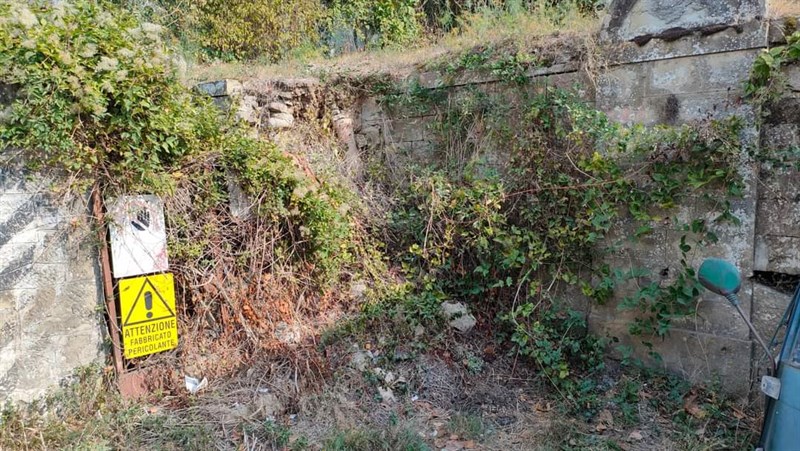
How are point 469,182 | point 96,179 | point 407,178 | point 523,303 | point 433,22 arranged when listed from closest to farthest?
point 96,179 → point 523,303 → point 469,182 → point 407,178 → point 433,22

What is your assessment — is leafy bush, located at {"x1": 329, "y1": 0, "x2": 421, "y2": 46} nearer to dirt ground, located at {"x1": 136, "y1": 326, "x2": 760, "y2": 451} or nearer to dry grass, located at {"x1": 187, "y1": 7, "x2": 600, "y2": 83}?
dry grass, located at {"x1": 187, "y1": 7, "x2": 600, "y2": 83}

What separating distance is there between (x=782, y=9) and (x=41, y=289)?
228 inches

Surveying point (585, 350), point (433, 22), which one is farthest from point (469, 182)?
point (433, 22)

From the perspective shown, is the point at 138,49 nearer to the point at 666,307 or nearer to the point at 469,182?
the point at 469,182

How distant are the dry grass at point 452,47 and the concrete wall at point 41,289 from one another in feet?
6.35

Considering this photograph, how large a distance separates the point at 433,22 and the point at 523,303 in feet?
22.8

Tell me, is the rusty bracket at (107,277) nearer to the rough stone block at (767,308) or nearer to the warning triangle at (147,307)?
the warning triangle at (147,307)

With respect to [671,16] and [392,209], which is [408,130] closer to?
[392,209]

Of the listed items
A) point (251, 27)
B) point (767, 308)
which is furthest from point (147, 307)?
point (251, 27)

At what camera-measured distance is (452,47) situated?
224 inches

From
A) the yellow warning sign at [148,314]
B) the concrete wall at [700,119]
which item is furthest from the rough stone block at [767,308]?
the yellow warning sign at [148,314]

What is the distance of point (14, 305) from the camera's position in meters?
3.46

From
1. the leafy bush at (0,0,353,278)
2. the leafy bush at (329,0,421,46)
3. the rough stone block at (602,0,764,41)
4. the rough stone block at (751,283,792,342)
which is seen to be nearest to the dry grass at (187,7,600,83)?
the rough stone block at (602,0,764,41)

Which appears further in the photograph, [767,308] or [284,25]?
[284,25]
